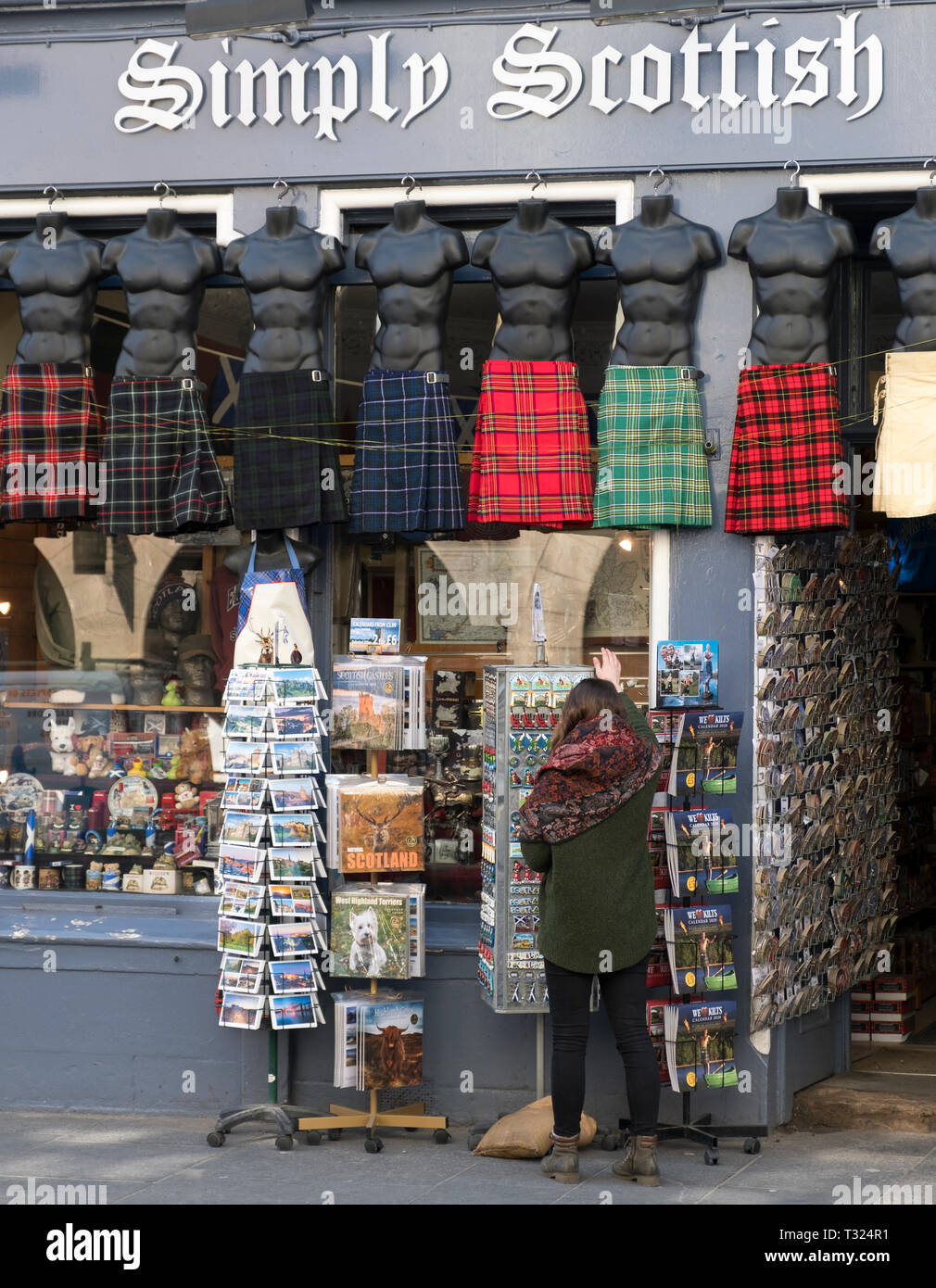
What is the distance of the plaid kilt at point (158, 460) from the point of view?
7.48 metres

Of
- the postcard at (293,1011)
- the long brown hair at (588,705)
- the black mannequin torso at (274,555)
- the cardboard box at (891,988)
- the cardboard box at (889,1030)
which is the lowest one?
the cardboard box at (889,1030)

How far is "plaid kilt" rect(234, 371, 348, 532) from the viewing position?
7367 mm

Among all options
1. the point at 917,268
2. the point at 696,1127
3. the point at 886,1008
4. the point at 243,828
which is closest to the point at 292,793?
the point at 243,828

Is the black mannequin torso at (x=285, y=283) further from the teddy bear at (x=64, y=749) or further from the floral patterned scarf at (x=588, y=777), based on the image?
the floral patterned scarf at (x=588, y=777)

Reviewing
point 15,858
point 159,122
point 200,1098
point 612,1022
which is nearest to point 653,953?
point 612,1022

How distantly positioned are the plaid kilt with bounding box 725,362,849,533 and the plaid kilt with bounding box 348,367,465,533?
1286mm

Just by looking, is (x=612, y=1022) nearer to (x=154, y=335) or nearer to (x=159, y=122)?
(x=154, y=335)

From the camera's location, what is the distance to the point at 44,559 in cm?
818

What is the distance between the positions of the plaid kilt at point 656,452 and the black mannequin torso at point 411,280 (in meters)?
0.86

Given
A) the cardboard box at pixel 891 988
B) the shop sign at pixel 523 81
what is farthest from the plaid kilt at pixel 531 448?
the cardboard box at pixel 891 988

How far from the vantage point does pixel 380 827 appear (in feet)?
23.1

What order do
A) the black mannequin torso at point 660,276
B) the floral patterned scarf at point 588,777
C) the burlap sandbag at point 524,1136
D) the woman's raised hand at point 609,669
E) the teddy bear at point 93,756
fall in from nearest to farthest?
the floral patterned scarf at point 588,777 < the woman's raised hand at point 609,669 < the burlap sandbag at point 524,1136 < the black mannequin torso at point 660,276 < the teddy bear at point 93,756

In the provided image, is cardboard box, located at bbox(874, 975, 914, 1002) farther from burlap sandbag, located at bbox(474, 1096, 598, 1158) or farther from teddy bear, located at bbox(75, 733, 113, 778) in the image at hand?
teddy bear, located at bbox(75, 733, 113, 778)

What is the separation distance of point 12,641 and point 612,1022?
146 inches
